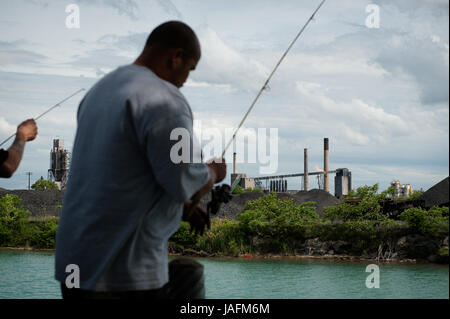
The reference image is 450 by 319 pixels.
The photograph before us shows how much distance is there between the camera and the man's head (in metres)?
1.05

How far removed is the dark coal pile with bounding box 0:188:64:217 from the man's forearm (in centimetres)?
1580

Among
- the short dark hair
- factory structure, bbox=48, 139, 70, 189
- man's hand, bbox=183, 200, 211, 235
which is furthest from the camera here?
factory structure, bbox=48, 139, 70, 189

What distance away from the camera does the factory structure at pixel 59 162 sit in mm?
39500

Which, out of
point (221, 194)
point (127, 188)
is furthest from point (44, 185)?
point (127, 188)

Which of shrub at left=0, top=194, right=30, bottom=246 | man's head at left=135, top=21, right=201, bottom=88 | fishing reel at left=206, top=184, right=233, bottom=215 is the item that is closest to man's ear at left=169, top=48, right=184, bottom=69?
man's head at left=135, top=21, right=201, bottom=88

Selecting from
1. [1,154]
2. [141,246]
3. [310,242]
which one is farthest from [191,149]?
[310,242]

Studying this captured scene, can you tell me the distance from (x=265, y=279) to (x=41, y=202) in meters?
11.1

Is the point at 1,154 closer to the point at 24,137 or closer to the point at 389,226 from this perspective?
the point at 24,137

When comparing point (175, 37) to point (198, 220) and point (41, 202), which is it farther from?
point (41, 202)

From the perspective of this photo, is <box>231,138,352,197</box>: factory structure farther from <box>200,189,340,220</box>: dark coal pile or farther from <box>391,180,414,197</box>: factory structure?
<box>391,180,414,197</box>: factory structure

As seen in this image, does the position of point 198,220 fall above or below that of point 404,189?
below

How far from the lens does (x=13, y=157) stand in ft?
4.22

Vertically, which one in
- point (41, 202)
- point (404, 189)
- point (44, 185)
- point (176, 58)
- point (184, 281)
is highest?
point (44, 185)
